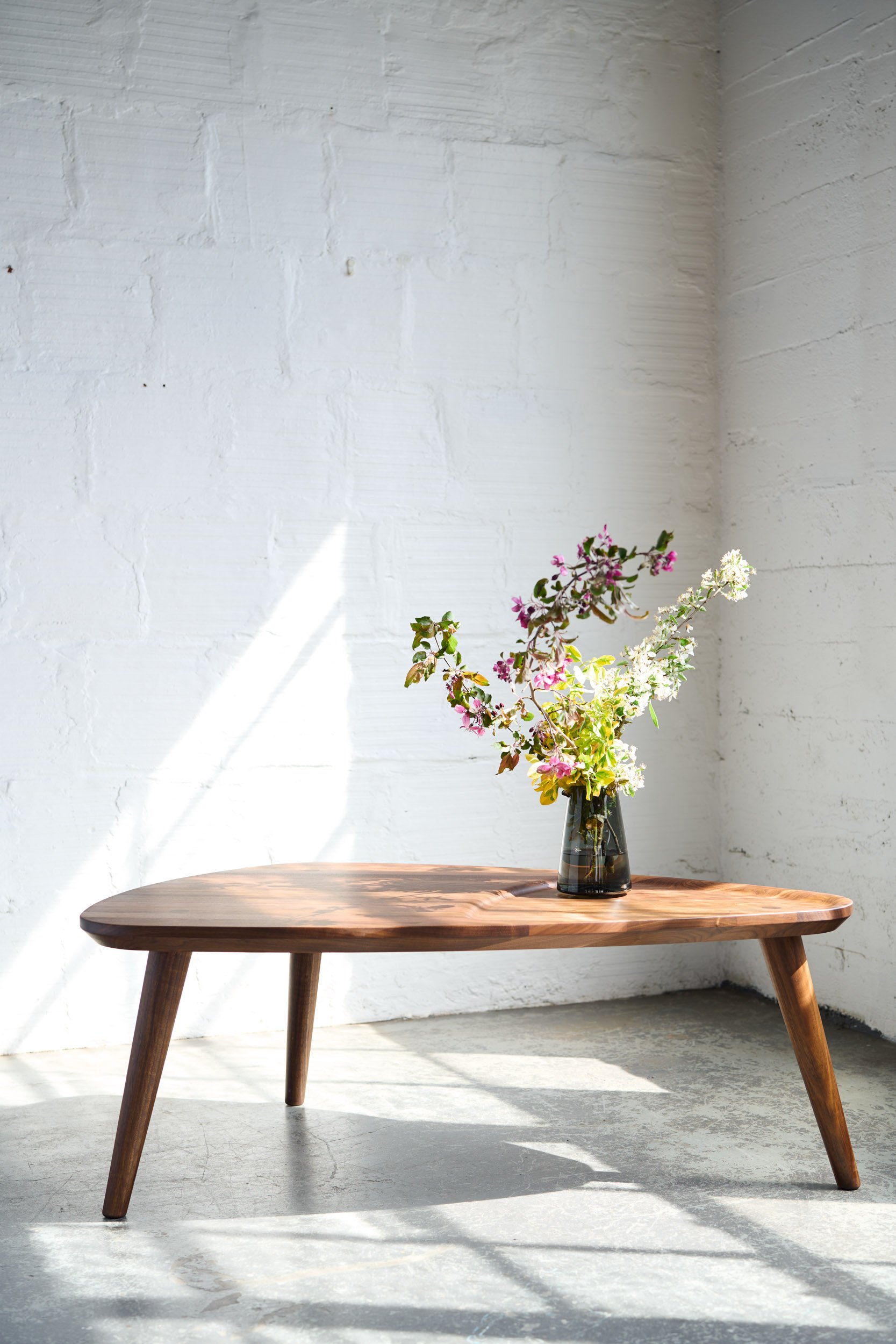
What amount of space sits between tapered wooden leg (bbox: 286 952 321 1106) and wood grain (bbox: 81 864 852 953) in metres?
0.22

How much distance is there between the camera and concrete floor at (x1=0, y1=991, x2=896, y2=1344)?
178 cm

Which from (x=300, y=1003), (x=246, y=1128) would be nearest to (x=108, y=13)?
(x=300, y=1003)

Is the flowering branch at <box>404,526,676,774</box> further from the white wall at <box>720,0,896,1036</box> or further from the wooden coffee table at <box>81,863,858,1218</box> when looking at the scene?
the white wall at <box>720,0,896,1036</box>

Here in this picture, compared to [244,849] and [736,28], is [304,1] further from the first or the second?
[244,849]

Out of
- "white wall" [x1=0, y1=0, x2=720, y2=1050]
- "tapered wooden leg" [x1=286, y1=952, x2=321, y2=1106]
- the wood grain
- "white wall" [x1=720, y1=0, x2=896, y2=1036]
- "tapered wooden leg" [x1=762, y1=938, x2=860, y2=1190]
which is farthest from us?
"white wall" [x1=720, y1=0, x2=896, y2=1036]

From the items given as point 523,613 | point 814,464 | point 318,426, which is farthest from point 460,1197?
point 814,464

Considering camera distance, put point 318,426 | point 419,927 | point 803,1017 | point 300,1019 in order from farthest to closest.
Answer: point 318,426 < point 300,1019 < point 803,1017 < point 419,927

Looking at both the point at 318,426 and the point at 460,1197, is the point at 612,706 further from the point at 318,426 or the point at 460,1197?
the point at 318,426

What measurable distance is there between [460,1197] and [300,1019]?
53cm

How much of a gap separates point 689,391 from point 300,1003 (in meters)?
1.98

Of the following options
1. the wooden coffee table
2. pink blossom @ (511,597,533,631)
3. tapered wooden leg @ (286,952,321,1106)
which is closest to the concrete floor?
tapered wooden leg @ (286,952,321,1106)

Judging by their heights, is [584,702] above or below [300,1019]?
above

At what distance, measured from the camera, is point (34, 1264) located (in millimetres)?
1925

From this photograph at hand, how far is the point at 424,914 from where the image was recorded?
80.4 inches
